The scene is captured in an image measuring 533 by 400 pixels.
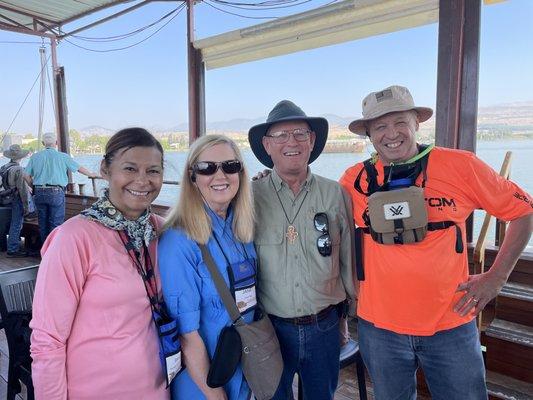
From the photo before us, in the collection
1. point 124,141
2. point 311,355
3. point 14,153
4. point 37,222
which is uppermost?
point 14,153

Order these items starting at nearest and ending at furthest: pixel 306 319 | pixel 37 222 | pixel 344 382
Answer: pixel 306 319 < pixel 344 382 < pixel 37 222

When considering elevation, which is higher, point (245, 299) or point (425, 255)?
point (425, 255)

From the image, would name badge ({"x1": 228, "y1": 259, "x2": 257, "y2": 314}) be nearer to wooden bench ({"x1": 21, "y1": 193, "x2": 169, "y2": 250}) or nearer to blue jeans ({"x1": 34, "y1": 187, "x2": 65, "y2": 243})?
blue jeans ({"x1": 34, "y1": 187, "x2": 65, "y2": 243})

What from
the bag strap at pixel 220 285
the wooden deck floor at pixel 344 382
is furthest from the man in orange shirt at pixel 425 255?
the wooden deck floor at pixel 344 382

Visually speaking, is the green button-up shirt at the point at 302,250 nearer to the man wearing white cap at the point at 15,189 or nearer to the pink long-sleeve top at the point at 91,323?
the pink long-sleeve top at the point at 91,323

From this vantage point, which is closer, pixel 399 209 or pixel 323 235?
pixel 399 209

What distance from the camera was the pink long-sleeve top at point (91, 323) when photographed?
1.00 metres

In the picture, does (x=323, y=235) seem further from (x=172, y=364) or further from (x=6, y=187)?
(x=6, y=187)

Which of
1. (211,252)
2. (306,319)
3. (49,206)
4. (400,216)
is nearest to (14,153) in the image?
(49,206)

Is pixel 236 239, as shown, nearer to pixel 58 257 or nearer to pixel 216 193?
pixel 216 193

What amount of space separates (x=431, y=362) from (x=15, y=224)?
233 inches

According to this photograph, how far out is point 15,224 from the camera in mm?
5438

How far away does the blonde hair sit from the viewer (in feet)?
3.85

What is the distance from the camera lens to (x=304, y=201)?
1463mm
